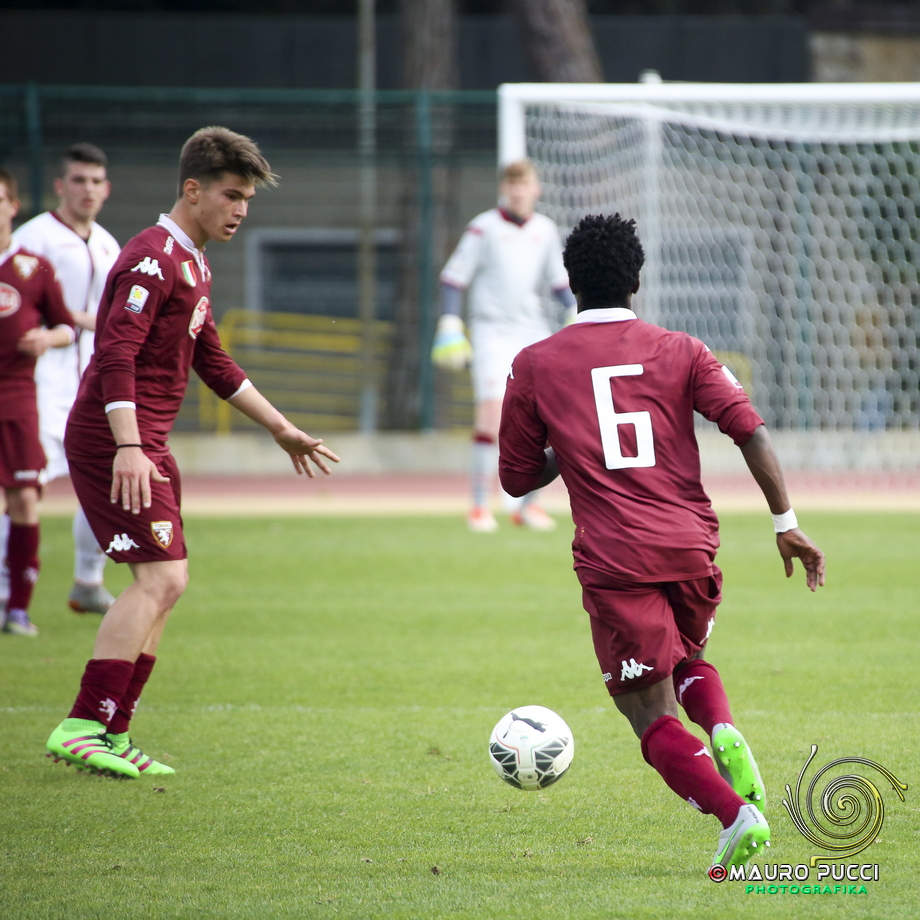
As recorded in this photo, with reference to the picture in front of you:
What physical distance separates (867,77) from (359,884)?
18.7 m

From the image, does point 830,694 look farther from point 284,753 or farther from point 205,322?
point 205,322

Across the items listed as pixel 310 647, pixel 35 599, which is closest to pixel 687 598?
pixel 310 647

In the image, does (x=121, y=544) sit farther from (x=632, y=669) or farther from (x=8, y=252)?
(x=8, y=252)

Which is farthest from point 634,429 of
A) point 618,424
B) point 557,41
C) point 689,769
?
point 557,41

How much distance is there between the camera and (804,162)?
14023mm

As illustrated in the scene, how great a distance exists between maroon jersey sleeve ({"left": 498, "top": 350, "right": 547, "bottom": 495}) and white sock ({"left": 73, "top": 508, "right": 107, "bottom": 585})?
12.3 ft

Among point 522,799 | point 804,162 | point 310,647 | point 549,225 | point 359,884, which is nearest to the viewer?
point 359,884

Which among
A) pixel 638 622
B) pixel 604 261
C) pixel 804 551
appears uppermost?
pixel 604 261

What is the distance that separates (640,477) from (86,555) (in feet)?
14.0

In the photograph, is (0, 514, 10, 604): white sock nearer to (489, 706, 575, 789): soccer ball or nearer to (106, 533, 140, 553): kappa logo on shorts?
(106, 533, 140, 553): kappa logo on shorts

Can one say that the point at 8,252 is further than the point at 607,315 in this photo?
Yes

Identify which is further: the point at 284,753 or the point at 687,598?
the point at 284,753

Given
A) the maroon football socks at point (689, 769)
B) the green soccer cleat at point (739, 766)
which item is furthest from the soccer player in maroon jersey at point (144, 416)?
the green soccer cleat at point (739, 766)

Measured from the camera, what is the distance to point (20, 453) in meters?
6.44
